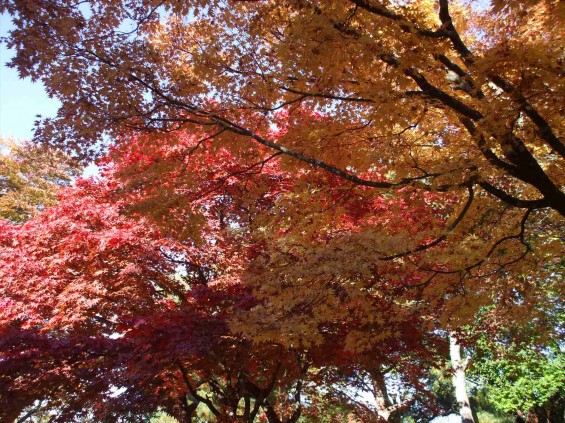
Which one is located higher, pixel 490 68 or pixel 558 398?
pixel 490 68

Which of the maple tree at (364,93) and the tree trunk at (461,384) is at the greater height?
the maple tree at (364,93)

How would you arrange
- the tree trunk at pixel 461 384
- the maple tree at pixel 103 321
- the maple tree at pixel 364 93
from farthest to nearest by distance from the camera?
the tree trunk at pixel 461 384, the maple tree at pixel 103 321, the maple tree at pixel 364 93

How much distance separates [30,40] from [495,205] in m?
5.65

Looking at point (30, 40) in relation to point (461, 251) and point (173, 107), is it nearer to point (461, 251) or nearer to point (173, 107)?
point (173, 107)

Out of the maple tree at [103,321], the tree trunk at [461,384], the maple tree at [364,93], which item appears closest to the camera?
the maple tree at [364,93]

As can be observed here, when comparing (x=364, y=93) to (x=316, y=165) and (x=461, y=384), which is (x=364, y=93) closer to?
(x=316, y=165)

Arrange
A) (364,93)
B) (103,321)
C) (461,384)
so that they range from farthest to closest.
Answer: (461,384) → (103,321) → (364,93)

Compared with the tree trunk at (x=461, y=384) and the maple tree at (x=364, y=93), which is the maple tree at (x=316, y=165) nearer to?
the maple tree at (x=364, y=93)

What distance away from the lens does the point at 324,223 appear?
16.1 ft

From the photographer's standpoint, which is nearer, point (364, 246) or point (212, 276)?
point (364, 246)

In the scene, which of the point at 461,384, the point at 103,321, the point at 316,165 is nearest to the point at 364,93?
the point at 316,165


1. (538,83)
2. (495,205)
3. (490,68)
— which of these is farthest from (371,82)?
(495,205)

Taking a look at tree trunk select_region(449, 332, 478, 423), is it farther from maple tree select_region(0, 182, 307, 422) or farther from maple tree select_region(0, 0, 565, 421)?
maple tree select_region(0, 182, 307, 422)

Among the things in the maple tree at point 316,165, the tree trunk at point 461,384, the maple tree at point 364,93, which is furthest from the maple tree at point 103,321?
the tree trunk at point 461,384
